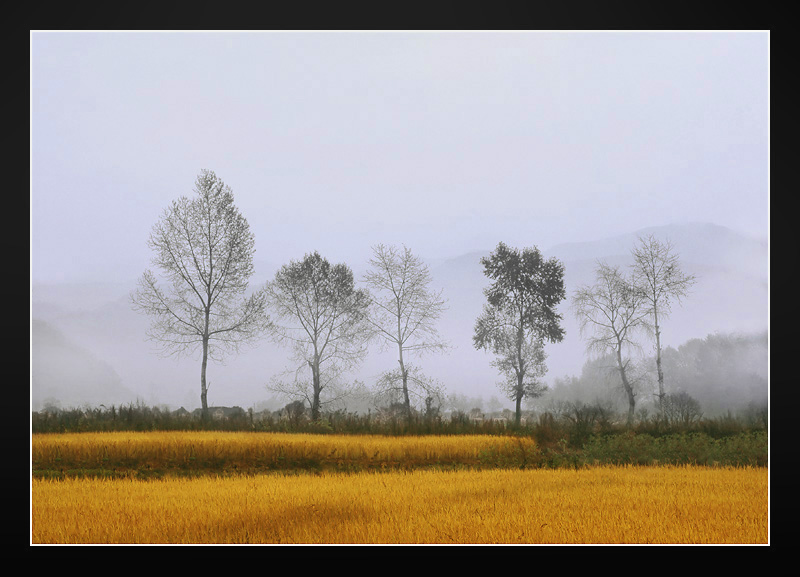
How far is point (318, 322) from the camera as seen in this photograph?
383 inches

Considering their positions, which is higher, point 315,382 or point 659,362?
point 659,362

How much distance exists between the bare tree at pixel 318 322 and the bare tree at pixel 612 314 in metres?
3.26

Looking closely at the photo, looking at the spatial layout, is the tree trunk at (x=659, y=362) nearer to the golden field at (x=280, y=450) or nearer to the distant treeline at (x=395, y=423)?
the distant treeline at (x=395, y=423)

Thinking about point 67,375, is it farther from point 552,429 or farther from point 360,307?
point 552,429

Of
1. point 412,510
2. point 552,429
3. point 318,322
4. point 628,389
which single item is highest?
point 318,322

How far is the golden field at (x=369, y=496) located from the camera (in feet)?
20.7

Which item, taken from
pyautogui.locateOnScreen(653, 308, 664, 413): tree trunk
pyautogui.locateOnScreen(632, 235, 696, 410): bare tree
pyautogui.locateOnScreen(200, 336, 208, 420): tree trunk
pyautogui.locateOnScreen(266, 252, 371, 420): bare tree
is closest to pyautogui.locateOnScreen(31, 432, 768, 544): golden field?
pyautogui.locateOnScreen(200, 336, 208, 420): tree trunk

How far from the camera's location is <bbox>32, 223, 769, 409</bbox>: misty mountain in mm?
8055

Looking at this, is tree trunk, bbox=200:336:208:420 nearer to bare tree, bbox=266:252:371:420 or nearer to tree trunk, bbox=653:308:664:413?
bare tree, bbox=266:252:371:420

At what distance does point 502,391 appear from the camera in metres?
8.79

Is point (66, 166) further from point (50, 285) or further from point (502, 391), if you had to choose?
point (502, 391)

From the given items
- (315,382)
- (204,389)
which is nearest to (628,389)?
(315,382)

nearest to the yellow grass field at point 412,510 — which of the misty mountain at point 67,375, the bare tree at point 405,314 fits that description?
the misty mountain at point 67,375

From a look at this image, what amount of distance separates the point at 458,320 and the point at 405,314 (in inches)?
37.4
